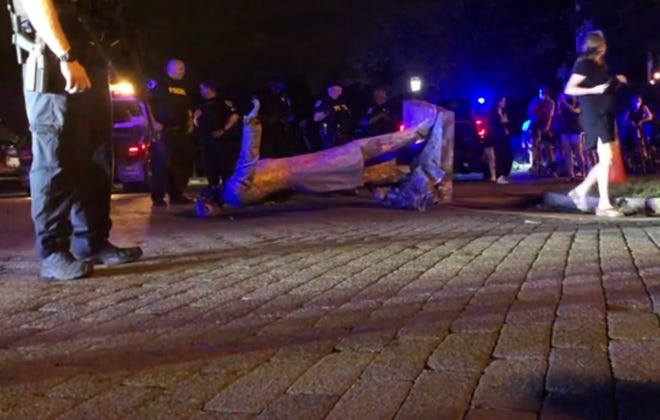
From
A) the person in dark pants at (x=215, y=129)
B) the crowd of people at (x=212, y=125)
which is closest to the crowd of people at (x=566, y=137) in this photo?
the crowd of people at (x=212, y=125)

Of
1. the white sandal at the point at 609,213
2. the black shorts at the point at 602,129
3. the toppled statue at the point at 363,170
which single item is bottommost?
the white sandal at the point at 609,213

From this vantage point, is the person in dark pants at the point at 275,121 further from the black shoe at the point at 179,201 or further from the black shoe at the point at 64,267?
the black shoe at the point at 64,267

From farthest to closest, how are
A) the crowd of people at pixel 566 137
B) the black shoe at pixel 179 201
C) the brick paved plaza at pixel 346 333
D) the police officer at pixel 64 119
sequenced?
the crowd of people at pixel 566 137, the black shoe at pixel 179 201, the police officer at pixel 64 119, the brick paved plaza at pixel 346 333

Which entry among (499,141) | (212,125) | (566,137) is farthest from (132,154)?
(566,137)

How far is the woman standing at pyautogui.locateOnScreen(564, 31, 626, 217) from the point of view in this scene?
28.2 ft

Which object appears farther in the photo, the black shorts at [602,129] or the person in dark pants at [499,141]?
the person in dark pants at [499,141]

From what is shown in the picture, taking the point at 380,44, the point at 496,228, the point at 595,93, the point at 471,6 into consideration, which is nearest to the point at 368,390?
the point at 496,228

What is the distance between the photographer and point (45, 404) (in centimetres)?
268

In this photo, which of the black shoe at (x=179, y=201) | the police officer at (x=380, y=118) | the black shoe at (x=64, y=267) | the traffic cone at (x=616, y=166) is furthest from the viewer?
the police officer at (x=380, y=118)

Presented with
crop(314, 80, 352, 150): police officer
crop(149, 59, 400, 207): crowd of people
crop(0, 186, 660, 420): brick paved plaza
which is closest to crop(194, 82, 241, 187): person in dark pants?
crop(149, 59, 400, 207): crowd of people

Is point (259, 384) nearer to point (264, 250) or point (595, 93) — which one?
point (264, 250)

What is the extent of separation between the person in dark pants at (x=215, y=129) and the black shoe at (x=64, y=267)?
6.38m

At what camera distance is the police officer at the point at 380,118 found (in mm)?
14570

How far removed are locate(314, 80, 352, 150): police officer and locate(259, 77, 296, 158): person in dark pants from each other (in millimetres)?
826
